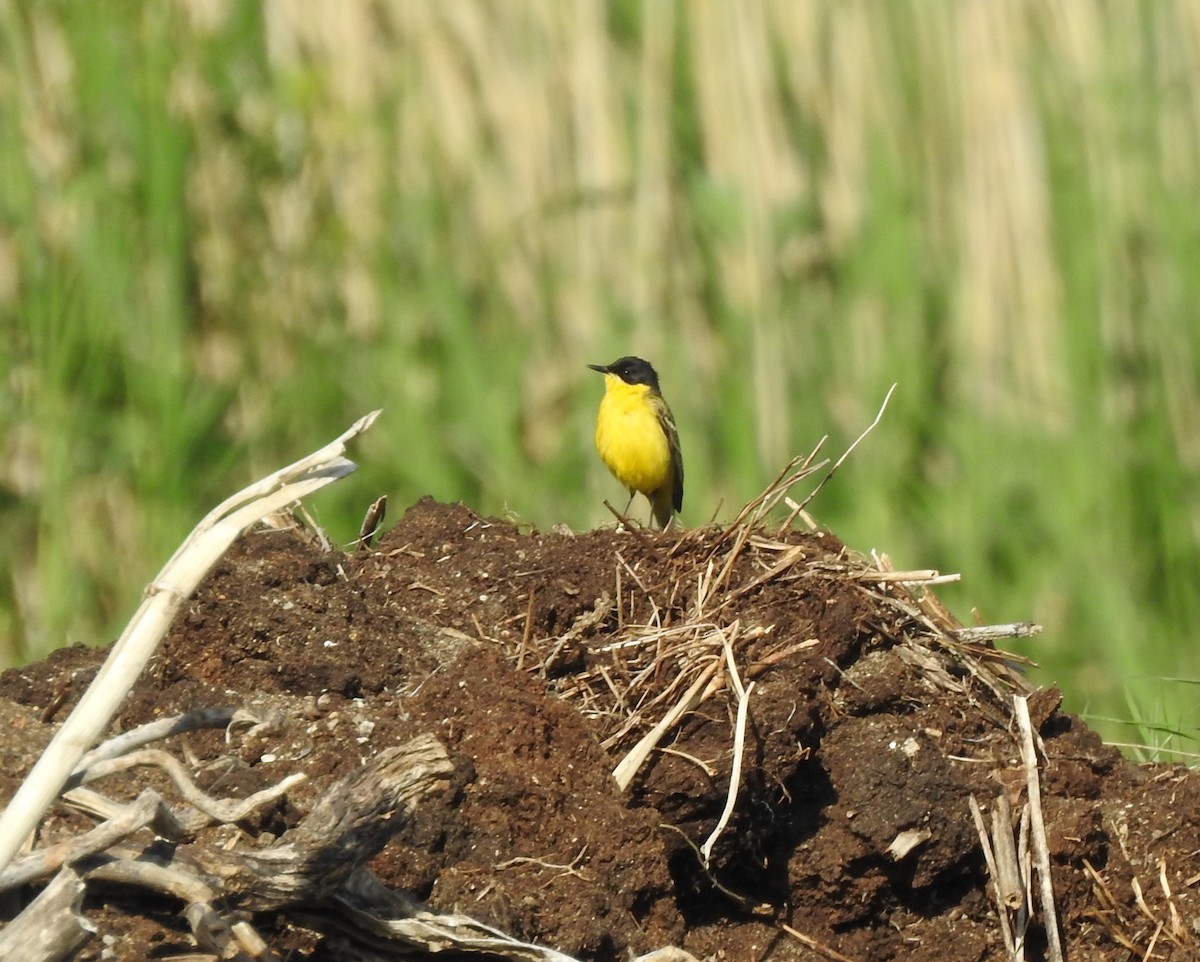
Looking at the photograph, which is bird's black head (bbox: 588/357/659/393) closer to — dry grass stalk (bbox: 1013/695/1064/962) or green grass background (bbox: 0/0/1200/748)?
green grass background (bbox: 0/0/1200/748)

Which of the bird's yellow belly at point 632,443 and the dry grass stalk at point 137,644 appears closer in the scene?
the dry grass stalk at point 137,644

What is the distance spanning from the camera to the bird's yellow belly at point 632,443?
7789 mm

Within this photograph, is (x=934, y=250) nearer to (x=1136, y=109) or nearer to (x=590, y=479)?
(x=1136, y=109)

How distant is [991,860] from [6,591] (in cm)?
545

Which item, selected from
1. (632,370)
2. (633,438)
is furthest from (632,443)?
(632,370)

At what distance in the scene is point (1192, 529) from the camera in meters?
8.50

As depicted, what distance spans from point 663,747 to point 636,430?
14.8 feet

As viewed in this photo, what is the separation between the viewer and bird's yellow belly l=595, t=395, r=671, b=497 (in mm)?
7789

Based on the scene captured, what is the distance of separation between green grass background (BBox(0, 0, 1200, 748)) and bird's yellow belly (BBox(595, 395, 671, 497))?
0.67 meters

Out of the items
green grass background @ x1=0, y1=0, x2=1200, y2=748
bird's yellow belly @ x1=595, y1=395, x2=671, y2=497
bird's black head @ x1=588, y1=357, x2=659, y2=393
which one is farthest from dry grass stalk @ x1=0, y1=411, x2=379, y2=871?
green grass background @ x1=0, y1=0, x2=1200, y2=748

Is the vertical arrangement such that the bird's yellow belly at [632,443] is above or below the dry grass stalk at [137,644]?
below

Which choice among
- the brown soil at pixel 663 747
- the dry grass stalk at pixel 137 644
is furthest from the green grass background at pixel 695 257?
the dry grass stalk at pixel 137 644

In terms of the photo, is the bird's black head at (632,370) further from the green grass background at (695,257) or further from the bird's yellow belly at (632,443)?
the green grass background at (695,257)

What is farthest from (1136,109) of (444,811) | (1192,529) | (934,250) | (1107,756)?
(444,811)
